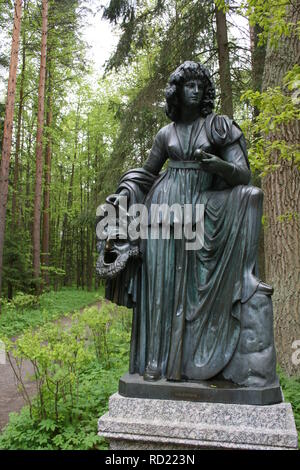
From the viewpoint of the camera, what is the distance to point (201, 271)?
10.6ft

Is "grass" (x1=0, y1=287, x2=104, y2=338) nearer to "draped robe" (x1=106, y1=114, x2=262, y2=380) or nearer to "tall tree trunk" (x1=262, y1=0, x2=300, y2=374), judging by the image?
"tall tree trunk" (x1=262, y1=0, x2=300, y2=374)

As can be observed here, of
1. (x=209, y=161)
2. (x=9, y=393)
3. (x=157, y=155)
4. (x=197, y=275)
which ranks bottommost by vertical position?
(x=9, y=393)

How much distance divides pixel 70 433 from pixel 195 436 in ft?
6.95

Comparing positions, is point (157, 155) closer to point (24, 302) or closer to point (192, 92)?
point (192, 92)

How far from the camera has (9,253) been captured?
14.7 meters

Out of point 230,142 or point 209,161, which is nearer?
point 209,161

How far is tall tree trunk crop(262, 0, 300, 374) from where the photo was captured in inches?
256

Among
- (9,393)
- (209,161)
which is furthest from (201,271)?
(9,393)

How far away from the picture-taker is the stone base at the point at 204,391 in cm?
286

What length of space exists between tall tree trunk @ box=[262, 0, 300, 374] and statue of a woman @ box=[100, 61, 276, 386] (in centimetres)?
334

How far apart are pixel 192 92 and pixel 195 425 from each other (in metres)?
2.35

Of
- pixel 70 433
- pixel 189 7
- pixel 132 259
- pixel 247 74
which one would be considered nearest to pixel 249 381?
pixel 132 259

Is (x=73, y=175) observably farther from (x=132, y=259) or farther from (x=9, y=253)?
(x=132, y=259)

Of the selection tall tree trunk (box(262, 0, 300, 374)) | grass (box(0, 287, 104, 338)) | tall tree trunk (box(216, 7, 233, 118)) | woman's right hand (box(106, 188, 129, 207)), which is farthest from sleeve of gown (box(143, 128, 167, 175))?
tall tree trunk (box(216, 7, 233, 118))
